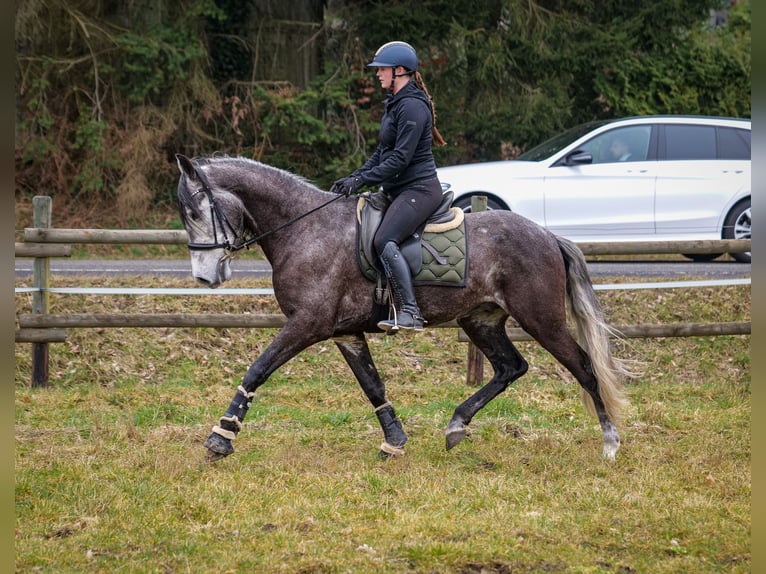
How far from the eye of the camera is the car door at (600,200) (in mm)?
13328

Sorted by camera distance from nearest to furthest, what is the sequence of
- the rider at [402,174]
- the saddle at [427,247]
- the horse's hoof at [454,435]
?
the rider at [402,174]
the saddle at [427,247]
the horse's hoof at [454,435]

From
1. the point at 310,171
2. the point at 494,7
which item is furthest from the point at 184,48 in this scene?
the point at 494,7

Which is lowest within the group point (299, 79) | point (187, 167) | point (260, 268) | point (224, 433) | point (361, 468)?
point (361, 468)

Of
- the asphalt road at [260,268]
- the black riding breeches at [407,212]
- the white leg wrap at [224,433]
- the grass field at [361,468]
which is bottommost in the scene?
the grass field at [361,468]

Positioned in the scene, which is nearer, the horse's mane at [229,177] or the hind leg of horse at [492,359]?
the horse's mane at [229,177]

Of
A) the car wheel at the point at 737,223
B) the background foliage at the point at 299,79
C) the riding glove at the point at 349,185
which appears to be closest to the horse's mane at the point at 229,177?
the riding glove at the point at 349,185

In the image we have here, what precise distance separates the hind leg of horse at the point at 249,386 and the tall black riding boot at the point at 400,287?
0.62 meters

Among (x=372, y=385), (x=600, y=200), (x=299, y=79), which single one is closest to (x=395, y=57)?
(x=372, y=385)

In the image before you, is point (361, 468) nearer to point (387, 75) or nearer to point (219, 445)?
point (219, 445)

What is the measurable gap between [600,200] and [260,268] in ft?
16.6

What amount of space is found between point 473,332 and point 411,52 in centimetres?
224

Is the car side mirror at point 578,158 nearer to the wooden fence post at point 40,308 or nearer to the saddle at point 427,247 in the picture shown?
the saddle at point 427,247

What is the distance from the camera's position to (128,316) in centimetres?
957

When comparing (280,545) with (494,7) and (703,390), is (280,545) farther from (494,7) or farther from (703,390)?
(494,7)
